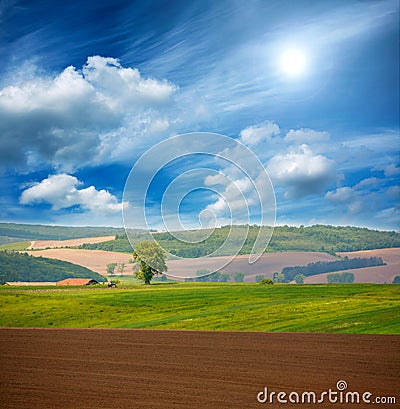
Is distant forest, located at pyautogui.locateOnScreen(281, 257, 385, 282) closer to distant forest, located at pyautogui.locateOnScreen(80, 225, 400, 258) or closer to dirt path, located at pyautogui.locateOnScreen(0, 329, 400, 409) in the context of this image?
distant forest, located at pyautogui.locateOnScreen(80, 225, 400, 258)

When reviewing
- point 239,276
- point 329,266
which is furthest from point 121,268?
point 329,266

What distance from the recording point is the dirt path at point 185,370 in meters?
14.4

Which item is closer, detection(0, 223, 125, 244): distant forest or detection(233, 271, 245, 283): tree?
detection(233, 271, 245, 283): tree

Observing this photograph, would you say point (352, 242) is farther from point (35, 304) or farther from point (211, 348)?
point (211, 348)

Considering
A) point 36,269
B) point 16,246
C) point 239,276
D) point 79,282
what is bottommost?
point 79,282

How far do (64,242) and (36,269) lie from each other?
35.8 m

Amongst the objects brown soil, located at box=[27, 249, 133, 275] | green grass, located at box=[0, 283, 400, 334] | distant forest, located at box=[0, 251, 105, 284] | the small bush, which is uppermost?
brown soil, located at box=[27, 249, 133, 275]

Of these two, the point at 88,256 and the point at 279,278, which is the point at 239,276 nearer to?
the point at 279,278

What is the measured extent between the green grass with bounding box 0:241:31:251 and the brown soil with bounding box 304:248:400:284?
59.7 meters

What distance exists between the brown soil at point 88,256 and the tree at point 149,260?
19533 mm

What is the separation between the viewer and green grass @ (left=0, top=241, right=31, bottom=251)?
327 ft

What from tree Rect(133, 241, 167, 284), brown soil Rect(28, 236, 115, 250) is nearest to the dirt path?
tree Rect(133, 241, 167, 284)

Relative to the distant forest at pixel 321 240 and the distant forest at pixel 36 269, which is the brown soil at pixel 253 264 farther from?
the distant forest at pixel 36 269

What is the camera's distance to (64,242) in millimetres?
120438
